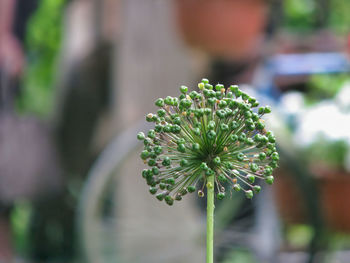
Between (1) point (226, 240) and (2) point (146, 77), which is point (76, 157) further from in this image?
(1) point (226, 240)

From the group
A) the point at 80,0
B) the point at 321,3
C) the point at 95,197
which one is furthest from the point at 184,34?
the point at 321,3

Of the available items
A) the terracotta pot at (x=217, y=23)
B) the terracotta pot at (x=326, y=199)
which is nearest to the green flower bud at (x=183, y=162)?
the terracotta pot at (x=326, y=199)

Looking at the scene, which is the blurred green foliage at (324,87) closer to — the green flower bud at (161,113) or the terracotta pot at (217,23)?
the terracotta pot at (217,23)

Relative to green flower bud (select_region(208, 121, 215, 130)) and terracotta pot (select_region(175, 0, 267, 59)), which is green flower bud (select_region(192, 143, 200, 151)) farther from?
terracotta pot (select_region(175, 0, 267, 59))

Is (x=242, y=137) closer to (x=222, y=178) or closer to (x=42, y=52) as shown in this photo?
(x=222, y=178)

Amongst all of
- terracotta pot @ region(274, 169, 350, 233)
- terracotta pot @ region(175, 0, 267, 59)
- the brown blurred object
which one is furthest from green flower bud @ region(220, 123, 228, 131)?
the brown blurred object

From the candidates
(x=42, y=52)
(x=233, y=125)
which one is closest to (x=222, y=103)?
(x=233, y=125)
